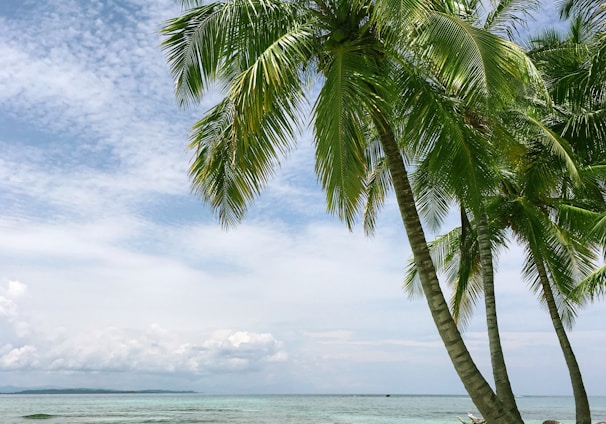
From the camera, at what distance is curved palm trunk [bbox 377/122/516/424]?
7.61 m

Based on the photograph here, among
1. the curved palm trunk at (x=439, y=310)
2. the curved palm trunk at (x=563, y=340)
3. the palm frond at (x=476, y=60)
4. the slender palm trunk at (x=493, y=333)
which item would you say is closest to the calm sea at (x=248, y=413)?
the curved palm trunk at (x=563, y=340)

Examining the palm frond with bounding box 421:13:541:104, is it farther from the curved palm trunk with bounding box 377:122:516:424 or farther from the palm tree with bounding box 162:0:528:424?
the curved palm trunk with bounding box 377:122:516:424

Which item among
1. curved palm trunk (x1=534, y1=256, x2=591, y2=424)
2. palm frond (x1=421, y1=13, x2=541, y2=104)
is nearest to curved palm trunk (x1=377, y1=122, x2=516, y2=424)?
palm frond (x1=421, y1=13, x2=541, y2=104)

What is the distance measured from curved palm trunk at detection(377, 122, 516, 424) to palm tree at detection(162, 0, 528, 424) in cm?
1

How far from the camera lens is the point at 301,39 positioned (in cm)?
776

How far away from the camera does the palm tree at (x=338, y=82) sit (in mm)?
7191

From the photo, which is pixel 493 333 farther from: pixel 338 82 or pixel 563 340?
pixel 338 82

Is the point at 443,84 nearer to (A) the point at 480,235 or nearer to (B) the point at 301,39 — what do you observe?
(B) the point at 301,39

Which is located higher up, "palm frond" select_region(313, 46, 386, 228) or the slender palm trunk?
"palm frond" select_region(313, 46, 386, 228)

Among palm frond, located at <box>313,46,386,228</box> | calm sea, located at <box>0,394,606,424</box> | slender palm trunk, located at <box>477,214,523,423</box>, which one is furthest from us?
calm sea, located at <box>0,394,606,424</box>

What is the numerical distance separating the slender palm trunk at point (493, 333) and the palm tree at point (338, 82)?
1875mm

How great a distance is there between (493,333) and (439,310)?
3.70 m

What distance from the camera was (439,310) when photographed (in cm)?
785

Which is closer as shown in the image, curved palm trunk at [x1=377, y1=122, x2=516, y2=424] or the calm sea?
curved palm trunk at [x1=377, y1=122, x2=516, y2=424]
